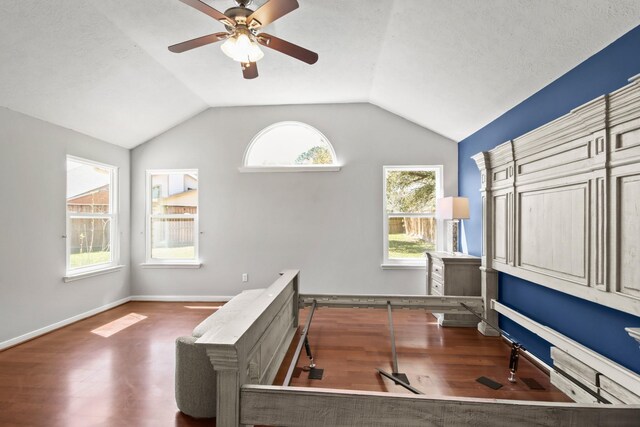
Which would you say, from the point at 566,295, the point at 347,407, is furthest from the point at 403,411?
the point at 566,295

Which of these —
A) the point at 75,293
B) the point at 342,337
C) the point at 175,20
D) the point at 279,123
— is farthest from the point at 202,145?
the point at 342,337

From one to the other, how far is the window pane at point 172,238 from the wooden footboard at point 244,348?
2.71m

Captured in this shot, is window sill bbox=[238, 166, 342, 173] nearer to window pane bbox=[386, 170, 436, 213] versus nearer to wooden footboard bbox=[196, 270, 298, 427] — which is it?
window pane bbox=[386, 170, 436, 213]

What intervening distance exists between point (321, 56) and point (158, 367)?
3578 mm

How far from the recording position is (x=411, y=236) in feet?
15.8

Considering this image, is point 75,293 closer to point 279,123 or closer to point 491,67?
point 279,123

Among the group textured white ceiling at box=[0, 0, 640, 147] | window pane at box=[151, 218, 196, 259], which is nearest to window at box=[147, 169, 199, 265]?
window pane at box=[151, 218, 196, 259]

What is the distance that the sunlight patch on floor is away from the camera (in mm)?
3627

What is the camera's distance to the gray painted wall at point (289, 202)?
4.75 metres

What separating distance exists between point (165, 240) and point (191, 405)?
3556 millimetres

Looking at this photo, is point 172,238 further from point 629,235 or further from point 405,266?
point 629,235

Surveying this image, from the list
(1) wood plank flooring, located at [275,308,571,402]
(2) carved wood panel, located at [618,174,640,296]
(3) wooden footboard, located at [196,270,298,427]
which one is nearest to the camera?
(3) wooden footboard, located at [196,270,298,427]

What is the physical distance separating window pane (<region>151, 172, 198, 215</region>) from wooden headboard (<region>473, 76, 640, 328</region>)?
4.42 m

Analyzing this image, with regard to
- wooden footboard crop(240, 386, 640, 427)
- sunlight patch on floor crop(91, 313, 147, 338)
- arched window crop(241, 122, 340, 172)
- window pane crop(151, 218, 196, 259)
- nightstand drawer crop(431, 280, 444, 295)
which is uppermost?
arched window crop(241, 122, 340, 172)
